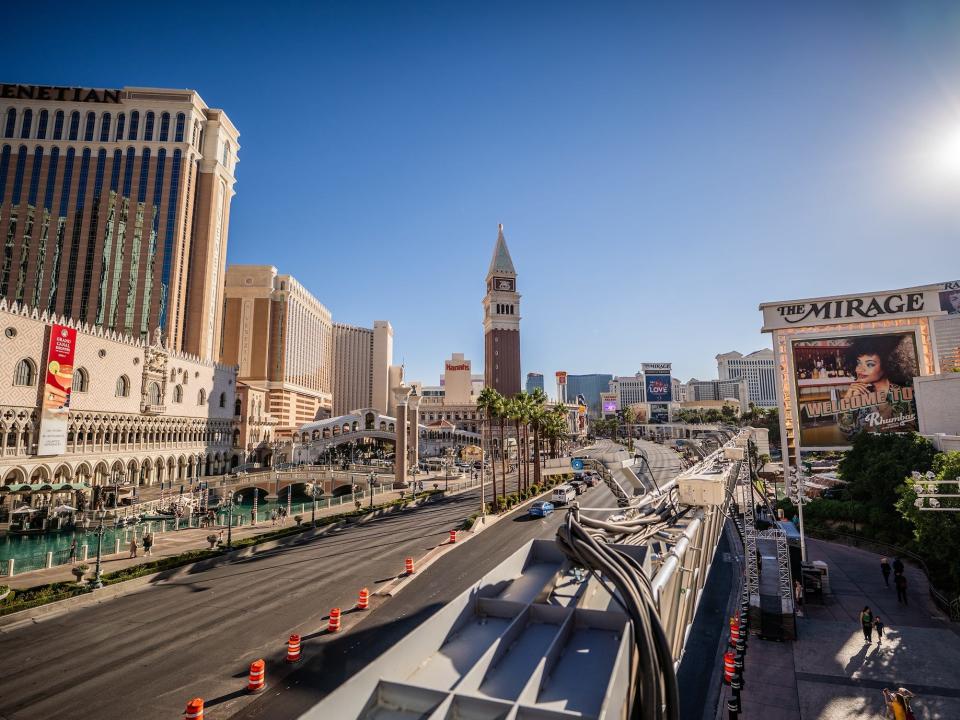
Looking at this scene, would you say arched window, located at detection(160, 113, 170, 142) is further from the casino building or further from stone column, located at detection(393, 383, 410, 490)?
the casino building

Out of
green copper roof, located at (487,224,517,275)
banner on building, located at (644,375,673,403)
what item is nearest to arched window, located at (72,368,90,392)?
green copper roof, located at (487,224,517,275)

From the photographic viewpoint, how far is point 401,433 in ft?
201

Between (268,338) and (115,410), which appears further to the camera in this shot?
(268,338)

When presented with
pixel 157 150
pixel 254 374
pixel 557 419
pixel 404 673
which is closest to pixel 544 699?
pixel 404 673

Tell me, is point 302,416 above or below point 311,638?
above

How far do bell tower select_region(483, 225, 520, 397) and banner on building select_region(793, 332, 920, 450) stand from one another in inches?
4012

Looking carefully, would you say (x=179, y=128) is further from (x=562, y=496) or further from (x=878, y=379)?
(x=878, y=379)

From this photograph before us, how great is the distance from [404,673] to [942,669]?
18.7 meters

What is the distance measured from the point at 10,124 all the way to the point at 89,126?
13.1 metres

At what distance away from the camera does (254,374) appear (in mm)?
125625

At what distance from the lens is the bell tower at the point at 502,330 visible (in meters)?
152

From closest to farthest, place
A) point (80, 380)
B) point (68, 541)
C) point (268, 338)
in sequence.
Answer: point (68, 541) → point (80, 380) → point (268, 338)

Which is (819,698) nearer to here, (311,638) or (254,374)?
(311,638)

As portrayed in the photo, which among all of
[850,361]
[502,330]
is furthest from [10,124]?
[850,361]
